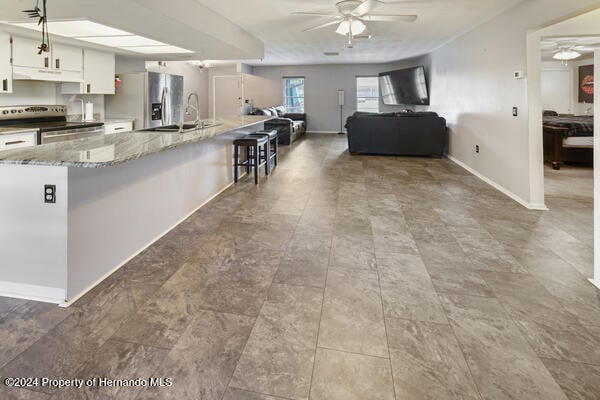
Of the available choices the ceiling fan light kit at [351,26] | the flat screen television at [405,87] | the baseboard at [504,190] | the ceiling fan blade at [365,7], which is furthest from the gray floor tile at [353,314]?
the flat screen television at [405,87]

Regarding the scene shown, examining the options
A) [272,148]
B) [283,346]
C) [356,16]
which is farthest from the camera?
[272,148]

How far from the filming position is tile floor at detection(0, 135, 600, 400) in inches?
59.2

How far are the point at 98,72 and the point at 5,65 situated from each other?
1.50 meters

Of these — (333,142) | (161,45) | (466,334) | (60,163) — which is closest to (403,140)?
(333,142)

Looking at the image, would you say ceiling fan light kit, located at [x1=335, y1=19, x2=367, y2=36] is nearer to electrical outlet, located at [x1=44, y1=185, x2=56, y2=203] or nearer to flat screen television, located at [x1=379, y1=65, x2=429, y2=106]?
electrical outlet, located at [x1=44, y1=185, x2=56, y2=203]

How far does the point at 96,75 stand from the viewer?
5344mm

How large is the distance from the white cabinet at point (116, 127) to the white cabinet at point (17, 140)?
118 cm

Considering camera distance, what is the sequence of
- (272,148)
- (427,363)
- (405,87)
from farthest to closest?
1. (405,87)
2. (272,148)
3. (427,363)

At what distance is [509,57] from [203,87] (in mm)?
9055

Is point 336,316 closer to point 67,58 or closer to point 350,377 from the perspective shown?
point 350,377

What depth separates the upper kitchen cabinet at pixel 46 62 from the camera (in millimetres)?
4105

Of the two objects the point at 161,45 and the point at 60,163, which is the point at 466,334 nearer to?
the point at 60,163

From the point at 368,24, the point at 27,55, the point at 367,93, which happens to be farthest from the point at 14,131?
the point at 367,93

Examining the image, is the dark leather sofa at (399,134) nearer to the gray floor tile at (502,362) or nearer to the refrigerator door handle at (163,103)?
the refrigerator door handle at (163,103)
